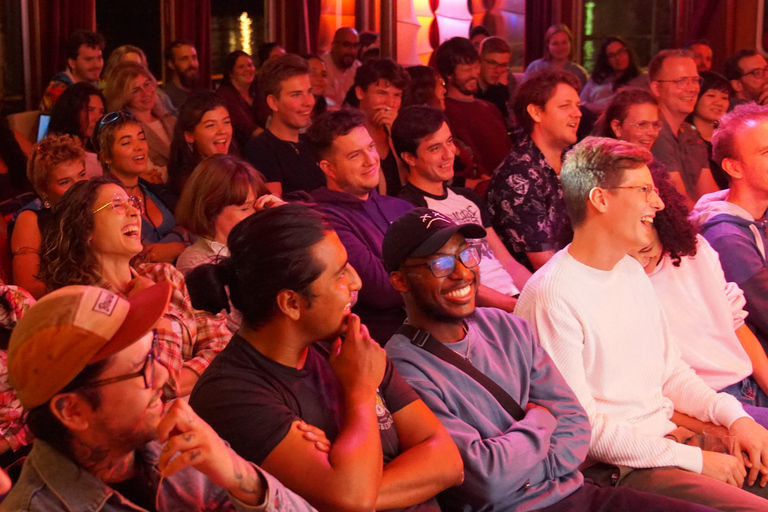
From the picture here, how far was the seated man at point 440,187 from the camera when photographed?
3432mm

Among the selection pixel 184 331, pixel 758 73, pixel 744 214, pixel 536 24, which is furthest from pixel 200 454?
pixel 536 24

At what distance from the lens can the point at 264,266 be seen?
5.66 ft

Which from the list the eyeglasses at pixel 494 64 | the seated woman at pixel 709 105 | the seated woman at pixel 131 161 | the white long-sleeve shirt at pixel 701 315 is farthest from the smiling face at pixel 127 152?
the eyeglasses at pixel 494 64

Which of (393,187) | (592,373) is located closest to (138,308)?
(592,373)

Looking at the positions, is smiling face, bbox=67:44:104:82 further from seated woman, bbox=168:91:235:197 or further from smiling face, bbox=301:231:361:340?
smiling face, bbox=301:231:361:340

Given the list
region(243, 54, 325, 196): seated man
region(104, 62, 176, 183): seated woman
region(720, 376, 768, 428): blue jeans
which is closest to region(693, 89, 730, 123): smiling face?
region(243, 54, 325, 196): seated man

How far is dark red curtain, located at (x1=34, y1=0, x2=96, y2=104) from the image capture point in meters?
5.74

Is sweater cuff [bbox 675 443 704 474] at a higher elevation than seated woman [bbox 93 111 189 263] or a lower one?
lower

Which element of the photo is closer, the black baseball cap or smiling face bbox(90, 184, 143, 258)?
the black baseball cap

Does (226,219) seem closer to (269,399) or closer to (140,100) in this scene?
(269,399)

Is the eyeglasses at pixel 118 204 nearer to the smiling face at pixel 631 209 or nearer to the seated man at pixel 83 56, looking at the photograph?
the smiling face at pixel 631 209

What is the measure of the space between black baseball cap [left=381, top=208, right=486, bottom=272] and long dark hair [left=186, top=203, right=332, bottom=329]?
33 centimetres

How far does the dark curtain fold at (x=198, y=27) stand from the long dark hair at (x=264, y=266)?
540 centimetres

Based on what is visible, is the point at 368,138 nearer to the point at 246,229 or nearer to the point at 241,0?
the point at 246,229
